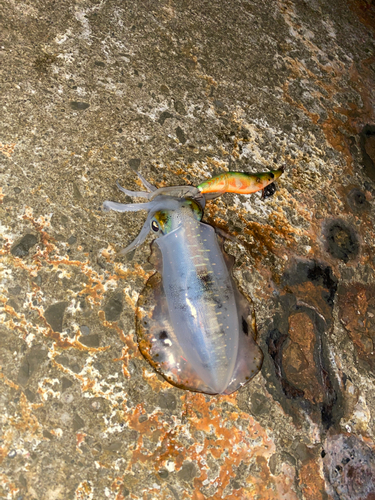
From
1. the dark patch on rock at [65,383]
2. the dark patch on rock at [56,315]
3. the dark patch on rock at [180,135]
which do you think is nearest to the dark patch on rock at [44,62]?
the dark patch on rock at [180,135]

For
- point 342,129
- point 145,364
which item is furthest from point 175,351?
point 342,129

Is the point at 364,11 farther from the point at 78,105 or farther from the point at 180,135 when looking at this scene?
the point at 78,105

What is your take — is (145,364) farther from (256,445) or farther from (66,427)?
(256,445)

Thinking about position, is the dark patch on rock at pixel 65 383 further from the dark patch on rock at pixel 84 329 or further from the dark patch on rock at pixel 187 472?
the dark patch on rock at pixel 187 472

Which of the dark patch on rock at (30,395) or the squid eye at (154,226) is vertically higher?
the squid eye at (154,226)

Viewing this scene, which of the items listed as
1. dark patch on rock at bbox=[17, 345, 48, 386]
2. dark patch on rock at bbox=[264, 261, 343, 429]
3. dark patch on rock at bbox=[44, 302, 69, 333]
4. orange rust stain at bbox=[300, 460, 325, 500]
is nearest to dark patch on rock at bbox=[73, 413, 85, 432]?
dark patch on rock at bbox=[17, 345, 48, 386]

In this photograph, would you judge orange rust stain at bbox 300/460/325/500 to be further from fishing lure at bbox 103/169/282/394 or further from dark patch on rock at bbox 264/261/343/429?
fishing lure at bbox 103/169/282/394
